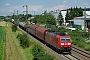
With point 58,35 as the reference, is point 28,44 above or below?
below

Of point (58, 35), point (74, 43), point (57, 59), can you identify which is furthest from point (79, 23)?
point (57, 59)

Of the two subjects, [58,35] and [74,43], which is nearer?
[58,35]

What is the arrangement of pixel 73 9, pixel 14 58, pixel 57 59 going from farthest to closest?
pixel 73 9
pixel 14 58
pixel 57 59

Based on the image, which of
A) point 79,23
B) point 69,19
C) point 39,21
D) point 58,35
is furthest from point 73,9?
point 58,35

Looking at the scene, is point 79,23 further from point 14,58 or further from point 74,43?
point 14,58

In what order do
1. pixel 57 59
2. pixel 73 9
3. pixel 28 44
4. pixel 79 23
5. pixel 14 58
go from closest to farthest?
pixel 57 59 < pixel 14 58 < pixel 28 44 < pixel 79 23 < pixel 73 9

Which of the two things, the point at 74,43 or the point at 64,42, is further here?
the point at 74,43

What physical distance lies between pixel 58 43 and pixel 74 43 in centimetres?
1212

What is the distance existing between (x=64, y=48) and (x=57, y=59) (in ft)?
18.5

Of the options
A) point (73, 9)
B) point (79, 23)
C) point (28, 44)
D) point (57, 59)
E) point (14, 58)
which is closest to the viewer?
point (57, 59)

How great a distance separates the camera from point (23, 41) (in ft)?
137

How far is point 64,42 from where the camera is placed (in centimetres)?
3175

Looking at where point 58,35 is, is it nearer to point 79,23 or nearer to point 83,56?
point 83,56

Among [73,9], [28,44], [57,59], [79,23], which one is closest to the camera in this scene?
[57,59]
